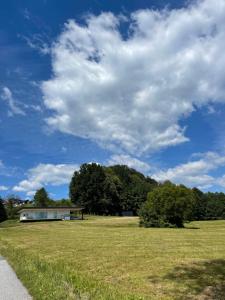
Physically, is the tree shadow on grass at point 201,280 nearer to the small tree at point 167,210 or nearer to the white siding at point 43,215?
the small tree at point 167,210

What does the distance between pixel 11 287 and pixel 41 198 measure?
97730mm

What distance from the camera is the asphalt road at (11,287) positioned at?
945 cm

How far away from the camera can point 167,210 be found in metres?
49.3

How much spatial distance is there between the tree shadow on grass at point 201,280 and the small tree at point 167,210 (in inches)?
1361

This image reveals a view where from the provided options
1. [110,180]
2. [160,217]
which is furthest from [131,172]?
[160,217]

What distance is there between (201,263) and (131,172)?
143537 millimetres

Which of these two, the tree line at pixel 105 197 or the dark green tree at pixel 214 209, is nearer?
the tree line at pixel 105 197

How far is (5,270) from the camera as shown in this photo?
14.4 meters

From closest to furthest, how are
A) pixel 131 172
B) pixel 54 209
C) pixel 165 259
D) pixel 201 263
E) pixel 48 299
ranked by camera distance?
pixel 48 299, pixel 201 263, pixel 165 259, pixel 54 209, pixel 131 172

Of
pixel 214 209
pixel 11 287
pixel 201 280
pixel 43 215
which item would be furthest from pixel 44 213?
pixel 201 280

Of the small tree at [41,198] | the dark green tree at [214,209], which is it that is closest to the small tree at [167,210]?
the small tree at [41,198]

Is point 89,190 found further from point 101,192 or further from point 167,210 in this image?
point 167,210

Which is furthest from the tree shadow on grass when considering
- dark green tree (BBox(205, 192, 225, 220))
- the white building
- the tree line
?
dark green tree (BBox(205, 192, 225, 220))

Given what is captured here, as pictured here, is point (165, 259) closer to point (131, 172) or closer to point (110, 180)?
point (110, 180)
